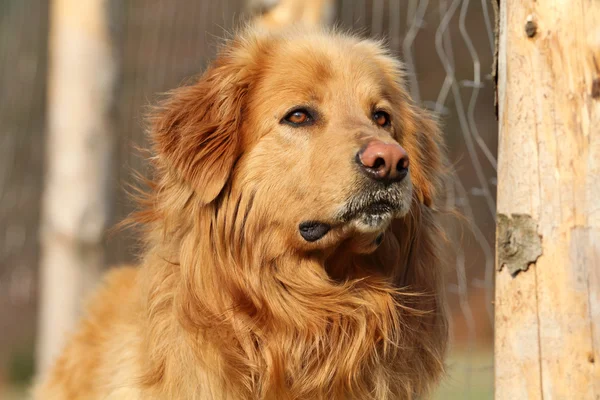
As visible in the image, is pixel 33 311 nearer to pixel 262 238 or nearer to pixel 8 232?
pixel 8 232

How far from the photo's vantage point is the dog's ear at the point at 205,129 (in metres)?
Result: 3.16

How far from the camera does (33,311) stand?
9664 millimetres

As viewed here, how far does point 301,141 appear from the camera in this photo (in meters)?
3.13

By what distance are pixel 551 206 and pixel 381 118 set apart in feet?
3.96

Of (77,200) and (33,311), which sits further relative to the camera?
(33,311)

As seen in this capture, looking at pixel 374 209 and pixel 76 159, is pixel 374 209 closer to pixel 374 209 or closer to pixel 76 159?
pixel 374 209

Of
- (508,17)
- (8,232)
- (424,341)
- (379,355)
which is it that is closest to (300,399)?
(379,355)

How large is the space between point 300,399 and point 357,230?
78 cm

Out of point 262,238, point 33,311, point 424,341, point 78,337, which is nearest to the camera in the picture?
point 262,238

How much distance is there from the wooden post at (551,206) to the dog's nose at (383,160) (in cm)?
50

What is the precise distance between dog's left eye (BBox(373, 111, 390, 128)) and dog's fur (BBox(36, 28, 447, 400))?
0.04 metres

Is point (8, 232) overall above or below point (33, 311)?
above

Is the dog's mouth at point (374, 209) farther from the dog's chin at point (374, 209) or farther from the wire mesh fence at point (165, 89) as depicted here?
the wire mesh fence at point (165, 89)

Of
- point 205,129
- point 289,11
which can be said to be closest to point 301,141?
point 205,129
